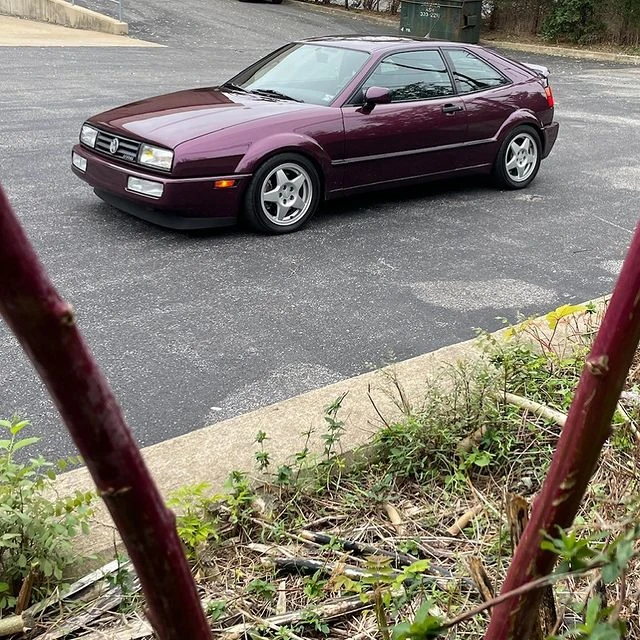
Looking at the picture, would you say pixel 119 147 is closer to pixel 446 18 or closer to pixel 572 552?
pixel 572 552

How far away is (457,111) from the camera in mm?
8008

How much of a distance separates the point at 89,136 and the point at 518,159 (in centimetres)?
441

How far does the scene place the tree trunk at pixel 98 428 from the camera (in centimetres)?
71

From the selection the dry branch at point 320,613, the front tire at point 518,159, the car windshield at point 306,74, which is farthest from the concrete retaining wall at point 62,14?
the dry branch at point 320,613

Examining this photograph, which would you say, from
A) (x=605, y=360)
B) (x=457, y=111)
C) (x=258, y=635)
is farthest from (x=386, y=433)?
(x=457, y=111)

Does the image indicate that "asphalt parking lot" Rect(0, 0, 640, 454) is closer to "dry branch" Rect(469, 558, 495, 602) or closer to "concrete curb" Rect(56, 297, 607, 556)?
"concrete curb" Rect(56, 297, 607, 556)

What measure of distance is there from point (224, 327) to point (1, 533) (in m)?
2.63

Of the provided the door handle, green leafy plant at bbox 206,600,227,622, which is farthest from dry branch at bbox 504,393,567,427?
the door handle

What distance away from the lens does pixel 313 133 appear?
6.97 metres

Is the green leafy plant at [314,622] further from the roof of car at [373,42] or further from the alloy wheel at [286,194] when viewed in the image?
the roof of car at [373,42]

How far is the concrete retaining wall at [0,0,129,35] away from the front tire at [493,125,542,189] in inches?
669

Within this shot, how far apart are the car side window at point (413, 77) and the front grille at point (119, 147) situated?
2.06 metres

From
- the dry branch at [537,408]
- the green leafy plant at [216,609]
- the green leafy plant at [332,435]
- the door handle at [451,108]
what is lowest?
the green leafy plant at [216,609]

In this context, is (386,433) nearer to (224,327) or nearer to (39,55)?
(224,327)
